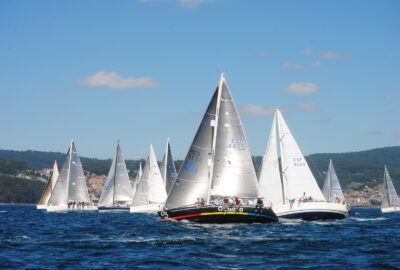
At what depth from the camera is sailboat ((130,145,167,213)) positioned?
87175 mm

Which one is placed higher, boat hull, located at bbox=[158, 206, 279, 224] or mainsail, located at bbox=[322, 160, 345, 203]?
Result: mainsail, located at bbox=[322, 160, 345, 203]

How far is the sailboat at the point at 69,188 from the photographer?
96125mm

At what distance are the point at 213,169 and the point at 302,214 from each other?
1259 centimetres

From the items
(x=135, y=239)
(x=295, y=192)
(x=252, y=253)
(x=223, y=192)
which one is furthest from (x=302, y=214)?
(x=252, y=253)

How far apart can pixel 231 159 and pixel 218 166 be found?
1109mm

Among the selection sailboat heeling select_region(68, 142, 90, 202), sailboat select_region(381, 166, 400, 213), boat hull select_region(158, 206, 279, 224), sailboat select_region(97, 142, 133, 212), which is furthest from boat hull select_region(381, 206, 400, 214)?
boat hull select_region(158, 206, 279, 224)

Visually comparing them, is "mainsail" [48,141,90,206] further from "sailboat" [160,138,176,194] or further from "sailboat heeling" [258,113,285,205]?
"sailboat heeling" [258,113,285,205]

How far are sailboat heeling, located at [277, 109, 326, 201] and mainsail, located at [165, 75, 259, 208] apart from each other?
38.4ft

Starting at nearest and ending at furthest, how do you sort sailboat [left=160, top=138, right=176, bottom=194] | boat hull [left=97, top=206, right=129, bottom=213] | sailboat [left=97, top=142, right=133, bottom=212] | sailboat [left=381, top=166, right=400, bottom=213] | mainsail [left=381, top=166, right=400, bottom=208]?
sailboat [left=160, top=138, right=176, bottom=194]
boat hull [left=97, top=206, right=129, bottom=213]
sailboat [left=97, top=142, right=133, bottom=212]
sailboat [left=381, top=166, right=400, bottom=213]
mainsail [left=381, top=166, right=400, bottom=208]

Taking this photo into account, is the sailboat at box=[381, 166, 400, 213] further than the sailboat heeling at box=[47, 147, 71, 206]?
Yes

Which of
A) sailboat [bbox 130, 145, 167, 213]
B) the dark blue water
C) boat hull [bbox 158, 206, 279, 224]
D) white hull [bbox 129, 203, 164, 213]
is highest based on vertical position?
sailboat [bbox 130, 145, 167, 213]

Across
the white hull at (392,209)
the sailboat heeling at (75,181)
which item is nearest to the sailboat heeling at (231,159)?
the sailboat heeling at (75,181)

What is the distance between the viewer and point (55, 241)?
3384cm

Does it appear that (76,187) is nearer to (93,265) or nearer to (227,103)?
(227,103)
